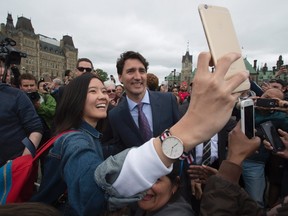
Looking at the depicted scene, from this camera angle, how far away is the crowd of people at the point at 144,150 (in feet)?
2.86

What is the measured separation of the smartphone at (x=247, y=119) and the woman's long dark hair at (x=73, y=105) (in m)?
1.04

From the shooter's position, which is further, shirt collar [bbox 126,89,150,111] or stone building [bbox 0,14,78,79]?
stone building [bbox 0,14,78,79]

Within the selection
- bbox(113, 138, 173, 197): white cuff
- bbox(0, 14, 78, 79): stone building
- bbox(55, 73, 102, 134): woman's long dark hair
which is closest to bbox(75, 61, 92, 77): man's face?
bbox(55, 73, 102, 134): woman's long dark hair

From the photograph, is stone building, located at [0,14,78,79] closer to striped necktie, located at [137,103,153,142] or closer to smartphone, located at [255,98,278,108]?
striped necktie, located at [137,103,153,142]

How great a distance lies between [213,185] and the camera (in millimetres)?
1389

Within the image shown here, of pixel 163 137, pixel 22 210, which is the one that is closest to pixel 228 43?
pixel 163 137

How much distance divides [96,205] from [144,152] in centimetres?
34

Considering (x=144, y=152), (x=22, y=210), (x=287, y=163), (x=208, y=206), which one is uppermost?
(x=144, y=152)

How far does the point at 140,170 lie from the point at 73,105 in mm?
1161

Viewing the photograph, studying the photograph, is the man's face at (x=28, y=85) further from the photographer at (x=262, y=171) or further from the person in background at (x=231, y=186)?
the person in background at (x=231, y=186)

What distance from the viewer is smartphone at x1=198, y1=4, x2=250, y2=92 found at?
3.26 feet

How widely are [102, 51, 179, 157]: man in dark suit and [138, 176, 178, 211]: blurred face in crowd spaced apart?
1.08m

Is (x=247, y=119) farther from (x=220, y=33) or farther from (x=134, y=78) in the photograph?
(x=134, y=78)

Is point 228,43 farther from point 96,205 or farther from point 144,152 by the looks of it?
point 96,205
